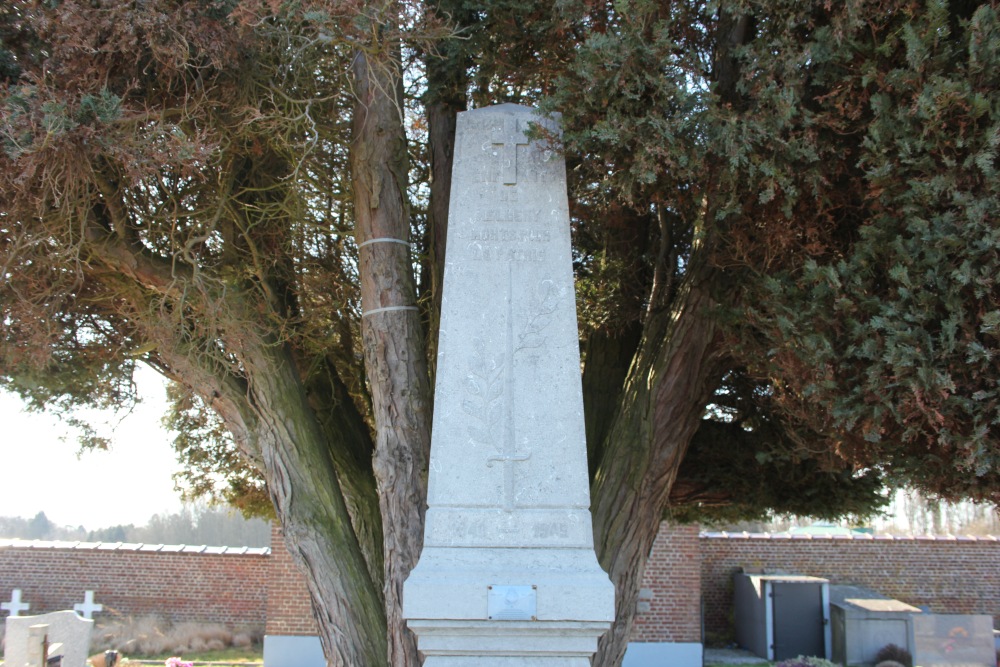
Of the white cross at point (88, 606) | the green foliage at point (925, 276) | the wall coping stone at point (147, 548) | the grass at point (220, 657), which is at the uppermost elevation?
the green foliage at point (925, 276)

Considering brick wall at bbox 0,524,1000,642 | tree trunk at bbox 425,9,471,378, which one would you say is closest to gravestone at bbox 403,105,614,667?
tree trunk at bbox 425,9,471,378

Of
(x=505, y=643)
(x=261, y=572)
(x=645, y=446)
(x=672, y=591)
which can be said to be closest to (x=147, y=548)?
(x=261, y=572)

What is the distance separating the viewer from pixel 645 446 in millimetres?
6465

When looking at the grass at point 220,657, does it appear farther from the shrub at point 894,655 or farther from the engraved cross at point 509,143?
the engraved cross at point 509,143

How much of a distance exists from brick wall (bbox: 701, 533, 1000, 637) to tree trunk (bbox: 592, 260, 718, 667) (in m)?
13.1

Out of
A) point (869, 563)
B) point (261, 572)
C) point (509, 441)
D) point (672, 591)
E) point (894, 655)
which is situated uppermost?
point (509, 441)

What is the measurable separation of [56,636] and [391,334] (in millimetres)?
7703

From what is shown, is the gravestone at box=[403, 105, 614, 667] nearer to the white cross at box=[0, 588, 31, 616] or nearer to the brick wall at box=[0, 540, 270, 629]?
the white cross at box=[0, 588, 31, 616]

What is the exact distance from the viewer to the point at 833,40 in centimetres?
501

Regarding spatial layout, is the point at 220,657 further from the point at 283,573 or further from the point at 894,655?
the point at 894,655

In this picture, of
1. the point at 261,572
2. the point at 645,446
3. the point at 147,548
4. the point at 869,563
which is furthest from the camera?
the point at 869,563

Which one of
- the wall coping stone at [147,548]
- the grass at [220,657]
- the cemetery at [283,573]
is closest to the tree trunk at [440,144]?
the cemetery at [283,573]

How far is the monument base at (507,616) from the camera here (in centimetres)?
388

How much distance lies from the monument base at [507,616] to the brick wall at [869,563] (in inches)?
622
